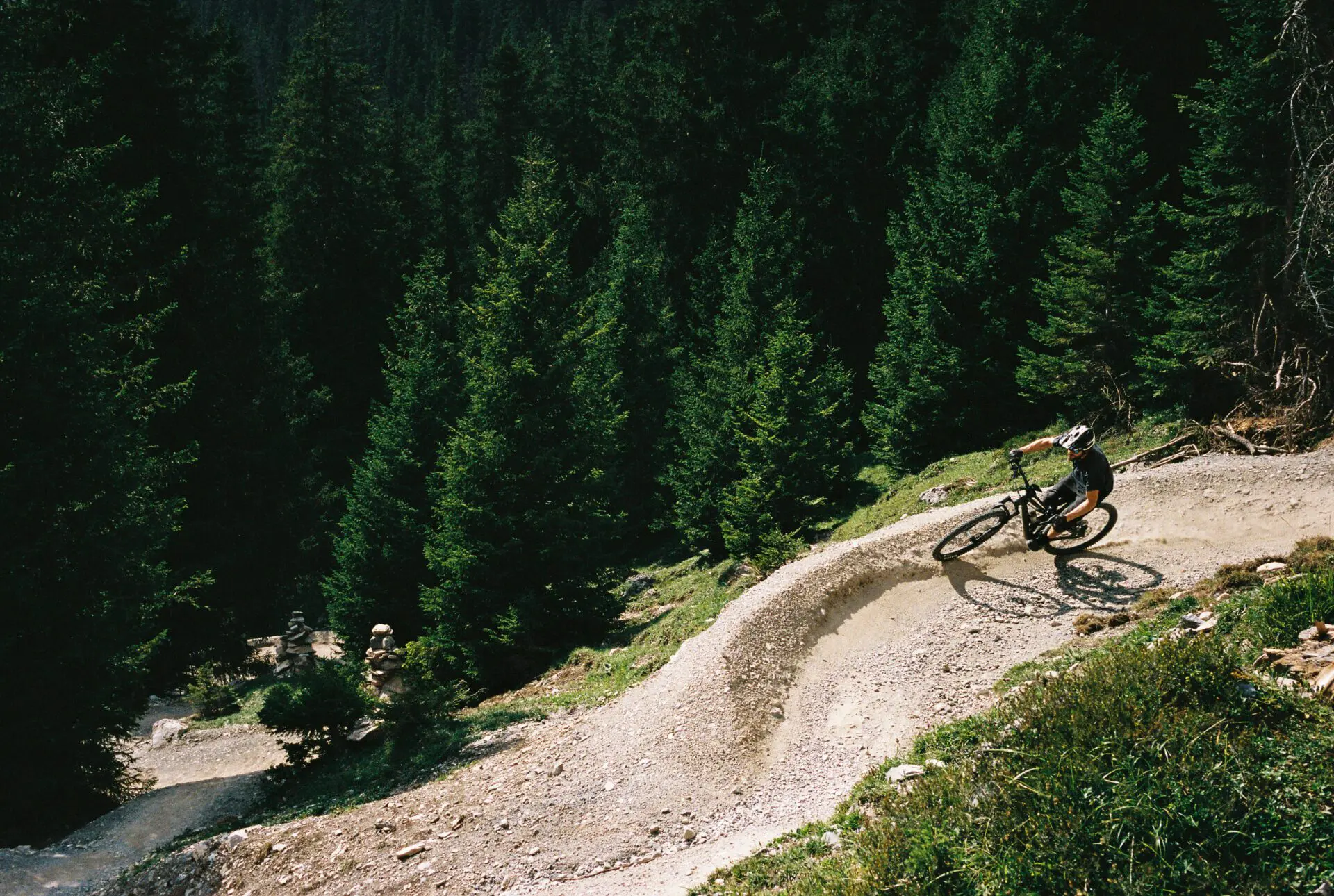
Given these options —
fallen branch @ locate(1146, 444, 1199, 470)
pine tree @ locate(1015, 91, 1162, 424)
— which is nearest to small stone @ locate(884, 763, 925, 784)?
fallen branch @ locate(1146, 444, 1199, 470)

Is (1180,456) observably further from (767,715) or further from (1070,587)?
(767,715)

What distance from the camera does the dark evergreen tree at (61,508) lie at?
627 inches

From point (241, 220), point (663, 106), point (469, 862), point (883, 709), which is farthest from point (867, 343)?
point (469, 862)

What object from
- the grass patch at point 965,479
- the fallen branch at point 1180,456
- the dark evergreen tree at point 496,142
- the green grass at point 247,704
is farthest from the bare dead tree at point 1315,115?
the dark evergreen tree at point 496,142

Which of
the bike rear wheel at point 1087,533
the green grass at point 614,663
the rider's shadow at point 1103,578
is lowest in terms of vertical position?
the green grass at point 614,663

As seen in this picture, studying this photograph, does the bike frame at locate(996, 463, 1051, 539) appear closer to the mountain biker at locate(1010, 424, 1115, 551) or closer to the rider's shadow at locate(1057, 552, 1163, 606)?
the mountain biker at locate(1010, 424, 1115, 551)

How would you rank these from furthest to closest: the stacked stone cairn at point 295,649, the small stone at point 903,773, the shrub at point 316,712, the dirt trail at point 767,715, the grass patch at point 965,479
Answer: the stacked stone cairn at point 295,649 < the grass patch at point 965,479 < the shrub at point 316,712 < the dirt trail at point 767,715 < the small stone at point 903,773

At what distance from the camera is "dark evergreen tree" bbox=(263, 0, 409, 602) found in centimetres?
4869

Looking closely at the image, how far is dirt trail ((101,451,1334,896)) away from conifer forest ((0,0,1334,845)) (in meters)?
3.43

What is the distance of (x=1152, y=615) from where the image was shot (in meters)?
12.1

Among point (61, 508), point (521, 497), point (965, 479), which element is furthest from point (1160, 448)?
point (61, 508)

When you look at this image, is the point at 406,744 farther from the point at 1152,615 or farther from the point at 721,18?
the point at 721,18

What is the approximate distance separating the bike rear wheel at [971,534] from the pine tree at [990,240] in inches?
538

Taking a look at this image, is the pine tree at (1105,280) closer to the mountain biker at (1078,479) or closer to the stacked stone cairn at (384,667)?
→ the mountain biker at (1078,479)
